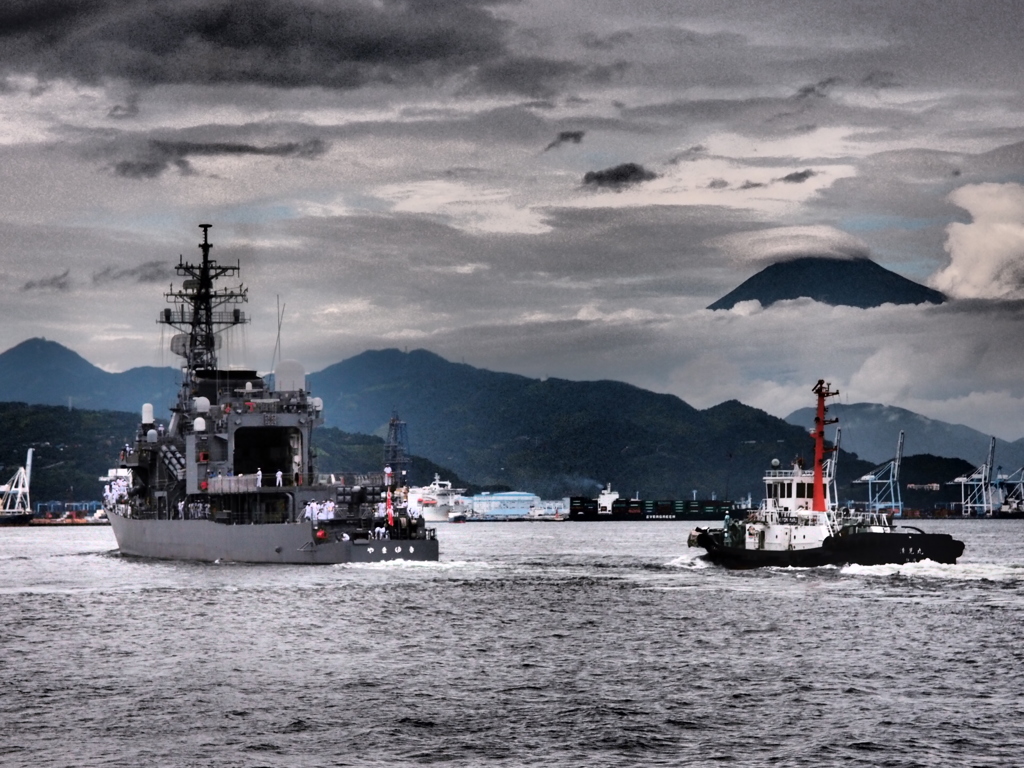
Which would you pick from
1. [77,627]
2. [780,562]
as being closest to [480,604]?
[77,627]

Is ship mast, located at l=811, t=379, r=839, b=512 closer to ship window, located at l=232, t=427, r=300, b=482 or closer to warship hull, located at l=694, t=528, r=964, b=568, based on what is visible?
warship hull, located at l=694, t=528, r=964, b=568

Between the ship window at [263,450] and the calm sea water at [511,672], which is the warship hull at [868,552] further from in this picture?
the ship window at [263,450]

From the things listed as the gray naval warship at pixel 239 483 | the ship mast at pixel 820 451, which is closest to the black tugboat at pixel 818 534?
the ship mast at pixel 820 451

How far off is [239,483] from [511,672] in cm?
4751

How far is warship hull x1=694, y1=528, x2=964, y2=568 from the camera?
273 feet

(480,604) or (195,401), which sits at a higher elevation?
(195,401)

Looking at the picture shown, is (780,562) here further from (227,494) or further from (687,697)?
(687,697)

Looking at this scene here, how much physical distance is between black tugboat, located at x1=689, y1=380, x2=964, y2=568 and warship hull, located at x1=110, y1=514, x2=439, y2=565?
2152cm

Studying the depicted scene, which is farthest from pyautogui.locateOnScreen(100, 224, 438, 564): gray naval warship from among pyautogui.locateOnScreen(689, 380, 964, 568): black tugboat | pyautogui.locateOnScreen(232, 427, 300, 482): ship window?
pyautogui.locateOnScreen(689, 380, 964, 568): black tugboat

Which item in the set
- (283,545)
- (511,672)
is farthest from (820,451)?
(511,672)

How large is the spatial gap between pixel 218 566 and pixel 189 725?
54194 millimetres

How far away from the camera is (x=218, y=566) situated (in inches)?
3519

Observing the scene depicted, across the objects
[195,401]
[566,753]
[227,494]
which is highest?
[195,401]

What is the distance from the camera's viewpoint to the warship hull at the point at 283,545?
85.1m
